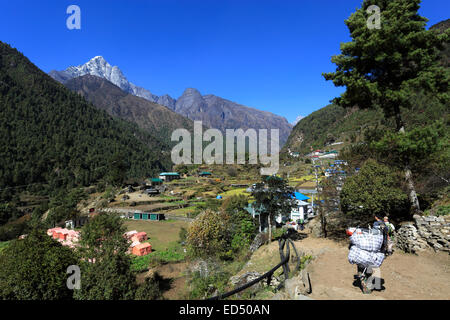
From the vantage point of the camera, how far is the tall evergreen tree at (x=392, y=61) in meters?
10.6

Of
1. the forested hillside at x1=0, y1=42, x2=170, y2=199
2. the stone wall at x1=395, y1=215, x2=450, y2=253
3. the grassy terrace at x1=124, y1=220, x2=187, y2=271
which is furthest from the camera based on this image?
the forested hillside at x1=0, y1=42, x2=170, y2=199

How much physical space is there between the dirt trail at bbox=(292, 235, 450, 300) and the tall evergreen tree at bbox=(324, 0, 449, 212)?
334 cm

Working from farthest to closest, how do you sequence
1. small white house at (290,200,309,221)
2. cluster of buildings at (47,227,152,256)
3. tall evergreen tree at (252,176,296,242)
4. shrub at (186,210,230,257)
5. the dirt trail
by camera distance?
small white house at (290,200,309,221) < cluster of buildings at (47,227,152,256) < shrub at (186,210,230,257) < tall evergreen tree at (252,176,296,242) < the dirt trail

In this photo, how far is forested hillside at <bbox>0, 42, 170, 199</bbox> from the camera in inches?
4660

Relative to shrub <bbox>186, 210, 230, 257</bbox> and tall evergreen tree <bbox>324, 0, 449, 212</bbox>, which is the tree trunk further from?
shrub <bbox>186, 210, 230, 257</bbox>

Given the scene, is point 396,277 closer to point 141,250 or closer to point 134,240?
point 141,250

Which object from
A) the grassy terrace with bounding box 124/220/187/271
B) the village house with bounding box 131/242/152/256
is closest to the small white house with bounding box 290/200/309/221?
the grassy terrace with bounding box 124/220/187/271

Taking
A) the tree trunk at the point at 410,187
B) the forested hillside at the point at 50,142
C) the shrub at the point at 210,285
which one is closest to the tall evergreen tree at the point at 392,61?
the tree trunk at the point at 410,187

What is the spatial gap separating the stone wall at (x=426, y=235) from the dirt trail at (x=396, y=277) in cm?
30

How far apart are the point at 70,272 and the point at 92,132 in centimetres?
19001

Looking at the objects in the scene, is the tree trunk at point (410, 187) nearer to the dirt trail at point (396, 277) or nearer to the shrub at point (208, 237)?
the dirt trail at point (396, 277)

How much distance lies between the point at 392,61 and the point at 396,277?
920 cm

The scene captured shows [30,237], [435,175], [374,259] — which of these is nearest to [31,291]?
[30,237]
